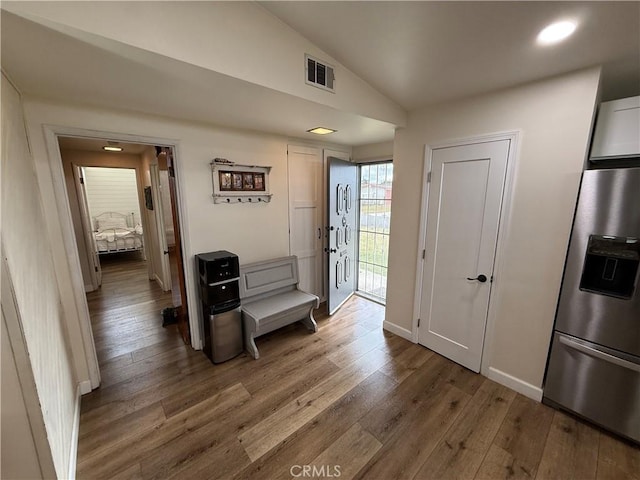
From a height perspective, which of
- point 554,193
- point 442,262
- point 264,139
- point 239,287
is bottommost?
point 239,287

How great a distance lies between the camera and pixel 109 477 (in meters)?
1.52

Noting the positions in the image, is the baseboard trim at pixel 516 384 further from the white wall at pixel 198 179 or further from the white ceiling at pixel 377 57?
the white wall at pixel 198 179

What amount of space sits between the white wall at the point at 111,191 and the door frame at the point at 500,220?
6.85 meters

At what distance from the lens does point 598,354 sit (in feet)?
5.71

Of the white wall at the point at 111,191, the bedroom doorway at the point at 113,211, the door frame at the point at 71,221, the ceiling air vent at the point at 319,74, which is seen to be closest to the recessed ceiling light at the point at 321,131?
the ceiling air vent at the point at 319,74

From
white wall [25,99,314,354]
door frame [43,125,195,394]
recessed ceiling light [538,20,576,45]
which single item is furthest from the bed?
recessed ceiling light [538,20,576,45]

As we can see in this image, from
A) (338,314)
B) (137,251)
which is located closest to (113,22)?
(338,314)

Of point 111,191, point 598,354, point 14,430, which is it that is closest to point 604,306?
point 598,354

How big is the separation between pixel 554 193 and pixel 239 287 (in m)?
2.78

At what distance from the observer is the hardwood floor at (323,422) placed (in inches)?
62.1

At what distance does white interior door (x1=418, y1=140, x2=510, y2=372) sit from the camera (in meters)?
2.14

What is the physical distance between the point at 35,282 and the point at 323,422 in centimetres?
196

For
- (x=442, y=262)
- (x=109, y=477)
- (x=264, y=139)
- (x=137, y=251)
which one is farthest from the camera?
(x=137, y=251)

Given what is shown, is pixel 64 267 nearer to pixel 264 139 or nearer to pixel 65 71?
pixel 65 71
